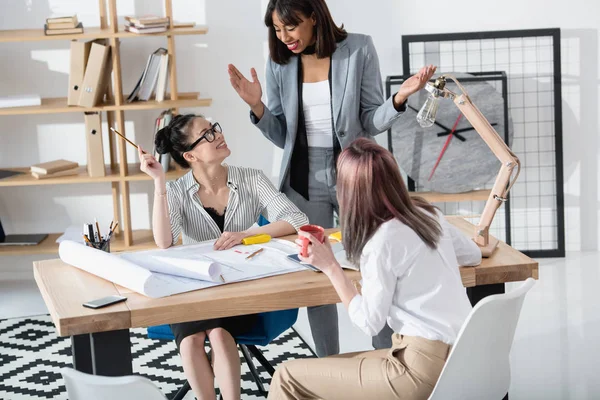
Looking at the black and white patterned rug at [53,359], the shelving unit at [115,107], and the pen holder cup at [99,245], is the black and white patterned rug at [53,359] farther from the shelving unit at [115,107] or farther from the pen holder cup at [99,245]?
the pen holder cup at [99,245]

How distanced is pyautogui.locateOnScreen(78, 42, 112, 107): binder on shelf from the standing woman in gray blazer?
1321 mm

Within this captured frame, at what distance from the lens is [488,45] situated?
478 cm

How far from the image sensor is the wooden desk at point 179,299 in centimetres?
214

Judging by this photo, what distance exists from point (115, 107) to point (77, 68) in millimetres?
264

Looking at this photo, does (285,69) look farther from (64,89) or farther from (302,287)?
(64,89)

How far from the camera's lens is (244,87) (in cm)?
309

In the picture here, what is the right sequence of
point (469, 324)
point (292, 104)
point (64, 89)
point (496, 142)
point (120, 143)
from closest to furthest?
point (469, 324)
point (496, 142)
point (292, 104)
point (120, 143)
point (64, 89)

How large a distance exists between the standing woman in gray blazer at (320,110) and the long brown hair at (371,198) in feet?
3.41

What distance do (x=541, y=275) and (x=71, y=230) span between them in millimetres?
2414

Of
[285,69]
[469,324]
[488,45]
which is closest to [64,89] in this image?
[285,69]

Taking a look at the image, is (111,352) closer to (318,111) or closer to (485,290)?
(485,290)

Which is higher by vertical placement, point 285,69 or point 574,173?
point 285,69

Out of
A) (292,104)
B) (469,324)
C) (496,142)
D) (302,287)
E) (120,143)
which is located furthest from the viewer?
(120,143)

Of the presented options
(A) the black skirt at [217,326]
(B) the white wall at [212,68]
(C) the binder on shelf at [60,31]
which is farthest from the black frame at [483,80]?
(A) the black skirt at [217,326]
